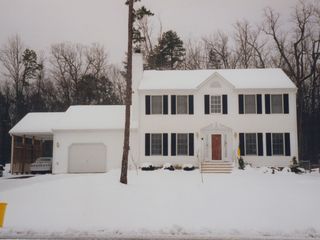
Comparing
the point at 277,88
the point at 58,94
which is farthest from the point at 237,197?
the point at 58,94

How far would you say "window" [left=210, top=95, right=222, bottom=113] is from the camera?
908 inches

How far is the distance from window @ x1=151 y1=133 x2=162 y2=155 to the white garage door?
11.6ft

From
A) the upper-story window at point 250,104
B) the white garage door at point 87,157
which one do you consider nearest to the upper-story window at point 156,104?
the white garage door at point 87,157

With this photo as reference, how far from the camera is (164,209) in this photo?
10742 mm

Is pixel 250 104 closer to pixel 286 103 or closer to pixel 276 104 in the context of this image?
pixel 276 104

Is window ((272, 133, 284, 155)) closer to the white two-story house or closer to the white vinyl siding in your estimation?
the white two-story house

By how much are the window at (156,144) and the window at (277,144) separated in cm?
792

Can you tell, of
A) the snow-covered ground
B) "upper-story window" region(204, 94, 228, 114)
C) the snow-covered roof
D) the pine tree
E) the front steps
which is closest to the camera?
the snow-covered ground

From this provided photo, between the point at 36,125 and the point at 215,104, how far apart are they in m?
14.4

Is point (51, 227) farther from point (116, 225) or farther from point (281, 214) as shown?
point (281, 214)

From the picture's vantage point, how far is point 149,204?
37.3ft

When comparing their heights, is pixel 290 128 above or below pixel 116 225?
above

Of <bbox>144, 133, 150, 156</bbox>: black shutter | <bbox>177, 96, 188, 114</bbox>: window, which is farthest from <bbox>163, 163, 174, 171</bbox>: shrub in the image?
<bbox>177, 96, 188, 114</bbox>: window

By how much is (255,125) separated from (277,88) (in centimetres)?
301
